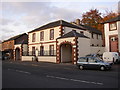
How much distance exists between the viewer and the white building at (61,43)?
24.9 m

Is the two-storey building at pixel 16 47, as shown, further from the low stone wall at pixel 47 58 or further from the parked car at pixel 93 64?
the parked car at pixel 93 64

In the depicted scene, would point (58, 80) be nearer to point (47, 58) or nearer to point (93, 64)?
point (93, 64)

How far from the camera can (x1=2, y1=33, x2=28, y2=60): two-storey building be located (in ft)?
129

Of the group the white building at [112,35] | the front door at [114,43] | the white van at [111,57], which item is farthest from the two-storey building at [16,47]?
the white van at [111,57]

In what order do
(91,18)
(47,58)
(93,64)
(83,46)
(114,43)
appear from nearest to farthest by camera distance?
(93,64), (83,46), (47,58), (114,43), (91,18)

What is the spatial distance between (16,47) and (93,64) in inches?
1146

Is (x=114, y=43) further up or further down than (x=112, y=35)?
further down

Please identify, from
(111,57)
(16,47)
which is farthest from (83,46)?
(16,47)

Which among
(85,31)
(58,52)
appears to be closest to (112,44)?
(85,31)

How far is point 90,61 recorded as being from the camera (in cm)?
1703

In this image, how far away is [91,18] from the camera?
52438 millimetres

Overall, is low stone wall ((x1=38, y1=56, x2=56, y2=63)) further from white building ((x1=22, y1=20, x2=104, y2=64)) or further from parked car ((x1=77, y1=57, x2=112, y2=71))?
parked car ((x1=77, y1=57, x2=112, y2=71))

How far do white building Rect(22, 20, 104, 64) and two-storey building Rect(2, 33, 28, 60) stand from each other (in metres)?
2.32

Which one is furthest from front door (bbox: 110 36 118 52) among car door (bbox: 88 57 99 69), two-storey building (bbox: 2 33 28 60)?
two-storey building (bbox: 2 33 28 60)
